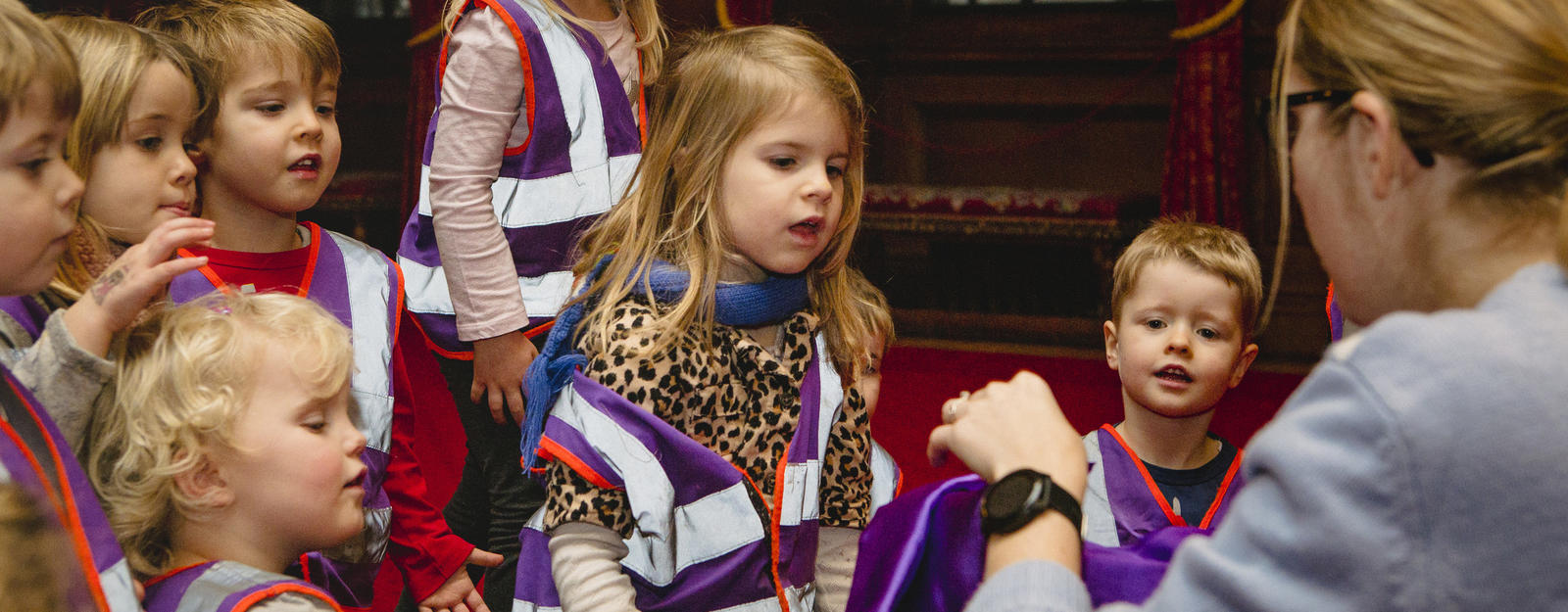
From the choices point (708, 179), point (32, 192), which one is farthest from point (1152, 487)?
point (32, 192)

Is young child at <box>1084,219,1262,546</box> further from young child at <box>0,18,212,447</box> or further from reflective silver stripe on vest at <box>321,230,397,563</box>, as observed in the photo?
young child at <box>0,18,212,447</box>

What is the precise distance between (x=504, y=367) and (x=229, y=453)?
2.23 feet

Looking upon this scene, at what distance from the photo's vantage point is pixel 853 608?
1147 millimetres

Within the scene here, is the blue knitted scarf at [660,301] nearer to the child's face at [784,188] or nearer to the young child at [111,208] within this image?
the child's face at [784,188]

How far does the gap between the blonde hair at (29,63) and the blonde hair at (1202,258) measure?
1.52 m

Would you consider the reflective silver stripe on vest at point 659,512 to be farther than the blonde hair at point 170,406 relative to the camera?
Yes

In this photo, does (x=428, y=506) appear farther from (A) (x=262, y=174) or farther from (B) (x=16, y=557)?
(B) (x=16, y=557)

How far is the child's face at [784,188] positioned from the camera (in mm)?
1534

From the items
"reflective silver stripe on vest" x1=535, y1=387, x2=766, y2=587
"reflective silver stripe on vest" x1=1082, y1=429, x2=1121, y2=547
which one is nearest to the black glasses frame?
"reflective silver stripe on vest" x1=535, y1=387, x2=766, y2=587

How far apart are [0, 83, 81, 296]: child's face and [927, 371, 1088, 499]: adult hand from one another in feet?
2.52

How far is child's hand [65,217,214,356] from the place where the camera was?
109 cm

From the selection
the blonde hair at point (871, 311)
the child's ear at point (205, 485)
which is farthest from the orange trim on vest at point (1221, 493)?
the child's ear at point (205, 485)

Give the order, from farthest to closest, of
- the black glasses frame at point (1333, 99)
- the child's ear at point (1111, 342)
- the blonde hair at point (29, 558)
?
the child's ear at point (1111, 342)
the black glasses frame at point (1333, 99)
the blonde hair at point (29, 558)

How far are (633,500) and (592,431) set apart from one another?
0.30ft
